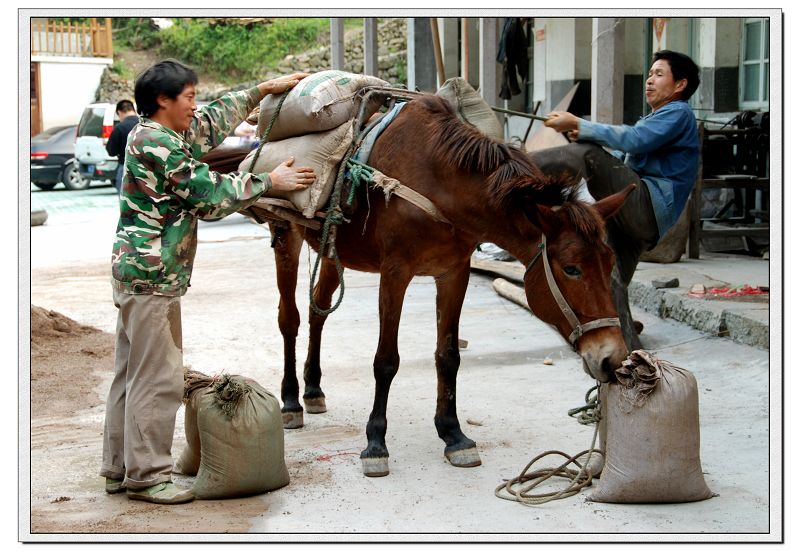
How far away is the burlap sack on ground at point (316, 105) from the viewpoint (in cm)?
476

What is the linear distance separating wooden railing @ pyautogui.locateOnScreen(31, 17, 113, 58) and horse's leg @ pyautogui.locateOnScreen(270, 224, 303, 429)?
84.2 ft

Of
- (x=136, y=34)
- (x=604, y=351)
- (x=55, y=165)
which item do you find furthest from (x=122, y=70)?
(x=604, y=351)

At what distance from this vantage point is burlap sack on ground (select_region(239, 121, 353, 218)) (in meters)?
4.62

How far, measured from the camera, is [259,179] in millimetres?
4172

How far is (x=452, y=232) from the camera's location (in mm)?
4566

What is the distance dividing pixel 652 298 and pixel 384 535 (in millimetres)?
4702

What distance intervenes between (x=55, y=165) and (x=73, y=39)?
10607mm

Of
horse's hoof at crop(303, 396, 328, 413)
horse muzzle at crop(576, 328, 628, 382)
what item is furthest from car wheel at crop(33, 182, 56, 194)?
horse muzzle at crop(576, 328, 628, 382)

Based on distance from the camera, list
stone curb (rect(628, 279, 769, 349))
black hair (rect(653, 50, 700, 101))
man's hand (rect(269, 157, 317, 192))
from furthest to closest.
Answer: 1. stone curb (rect(628, 279, 769, 349))
2. black hair (rect(653, 50, 700, 101))
3. man's hand (rect(269, 157, 317, 192))

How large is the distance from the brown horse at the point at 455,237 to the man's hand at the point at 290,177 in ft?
1.05

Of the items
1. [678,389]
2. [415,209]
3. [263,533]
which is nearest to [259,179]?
[415,209]

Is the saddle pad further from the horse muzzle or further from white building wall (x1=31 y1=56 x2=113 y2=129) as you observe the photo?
white building wall (x1=31 y1=56 x2=113 y2=129)

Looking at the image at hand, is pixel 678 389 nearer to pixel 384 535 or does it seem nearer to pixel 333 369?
pixel 384 535

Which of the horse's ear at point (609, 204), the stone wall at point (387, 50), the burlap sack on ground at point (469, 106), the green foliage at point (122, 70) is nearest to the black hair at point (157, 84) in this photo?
the burlap sack on ground at point (469, 106)
